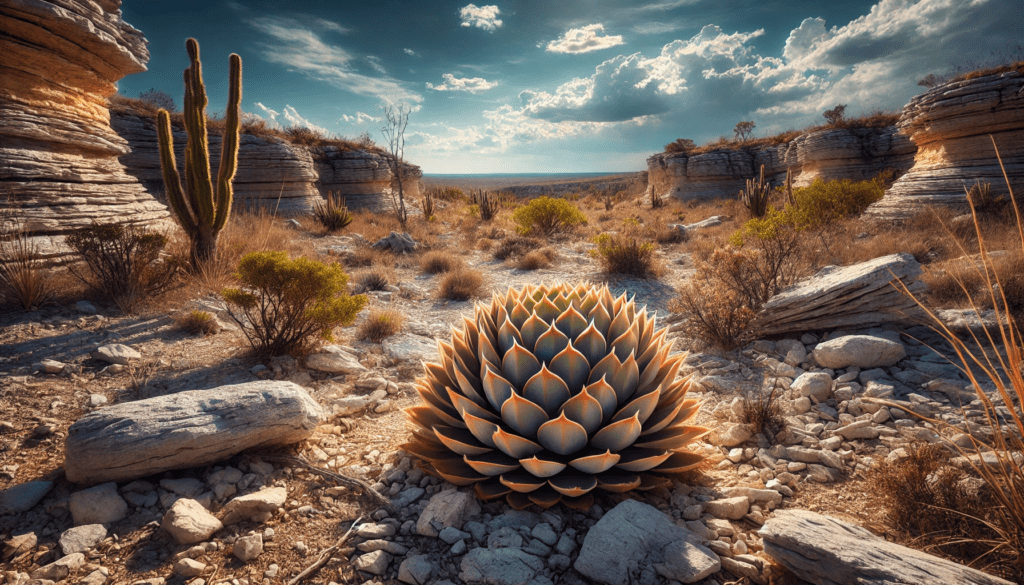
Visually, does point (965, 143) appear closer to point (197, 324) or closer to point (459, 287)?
point (459, 287)

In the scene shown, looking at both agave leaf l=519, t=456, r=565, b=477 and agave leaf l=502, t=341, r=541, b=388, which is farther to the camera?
agave leaf l=502, t=341, r=541, b=388

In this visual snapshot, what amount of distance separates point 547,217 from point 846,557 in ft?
37.7

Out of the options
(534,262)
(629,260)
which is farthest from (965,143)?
(534,262)

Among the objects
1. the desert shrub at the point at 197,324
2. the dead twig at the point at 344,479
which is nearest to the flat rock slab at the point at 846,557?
the dead twig at the point at 344,479

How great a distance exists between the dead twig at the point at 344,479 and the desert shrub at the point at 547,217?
33.6 feet

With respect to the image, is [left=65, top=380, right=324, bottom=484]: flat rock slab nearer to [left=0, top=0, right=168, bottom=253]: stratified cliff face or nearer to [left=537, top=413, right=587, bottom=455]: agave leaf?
[left=537, top=413, right=587, bottom=455]: agave leaf

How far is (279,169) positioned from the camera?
53.8 ft

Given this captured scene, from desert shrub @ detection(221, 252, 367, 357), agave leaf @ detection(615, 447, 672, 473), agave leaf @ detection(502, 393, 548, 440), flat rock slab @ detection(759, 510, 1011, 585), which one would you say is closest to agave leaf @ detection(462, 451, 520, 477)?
agave leaf @ detection(502, 393, 548, 440)

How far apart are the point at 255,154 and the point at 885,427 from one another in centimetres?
1875

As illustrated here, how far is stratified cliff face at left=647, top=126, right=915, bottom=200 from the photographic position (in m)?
18.7

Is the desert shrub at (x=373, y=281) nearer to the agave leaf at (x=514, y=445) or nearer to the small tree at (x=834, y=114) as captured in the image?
the agave leaf at (x=514, y=445)

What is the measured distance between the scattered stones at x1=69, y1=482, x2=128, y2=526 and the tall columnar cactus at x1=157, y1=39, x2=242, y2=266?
437 centimetres

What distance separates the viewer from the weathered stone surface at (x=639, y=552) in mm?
1634

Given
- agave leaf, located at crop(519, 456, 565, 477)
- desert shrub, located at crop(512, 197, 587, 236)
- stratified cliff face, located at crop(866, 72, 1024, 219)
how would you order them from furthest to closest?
1. desert shrub, located at crop(512, 197, 587, 236)
2. stratified cliff face, located at crop(866, 72, 1024, 219)
3. agave leaf, located at crop(519, 456, 565, 477)
